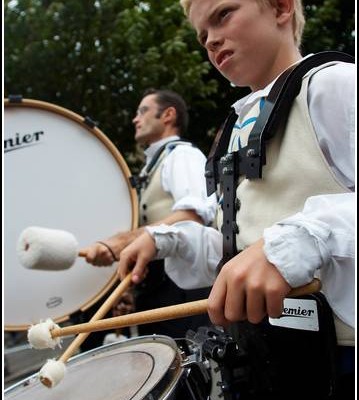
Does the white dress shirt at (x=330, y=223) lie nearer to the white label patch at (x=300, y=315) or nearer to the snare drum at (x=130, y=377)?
the white label patch at (x=300, y=315)

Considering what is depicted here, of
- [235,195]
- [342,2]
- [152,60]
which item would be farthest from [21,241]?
Result: [342,2]

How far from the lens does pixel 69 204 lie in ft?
7.47

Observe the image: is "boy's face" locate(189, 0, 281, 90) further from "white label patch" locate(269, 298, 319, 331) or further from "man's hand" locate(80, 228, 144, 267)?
"man's hand" locate(80, 228, 144, 267)

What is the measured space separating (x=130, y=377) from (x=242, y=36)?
64 centimetres

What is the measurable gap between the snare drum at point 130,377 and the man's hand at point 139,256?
0.22m

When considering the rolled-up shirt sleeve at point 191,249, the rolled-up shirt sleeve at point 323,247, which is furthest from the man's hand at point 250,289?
the rolled-up shirt sleeve at point 191,249

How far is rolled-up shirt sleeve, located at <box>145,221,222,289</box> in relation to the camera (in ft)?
4.28

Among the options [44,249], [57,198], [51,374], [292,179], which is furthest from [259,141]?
[57,198]

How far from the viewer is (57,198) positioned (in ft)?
7.43

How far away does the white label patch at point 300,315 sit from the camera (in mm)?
845

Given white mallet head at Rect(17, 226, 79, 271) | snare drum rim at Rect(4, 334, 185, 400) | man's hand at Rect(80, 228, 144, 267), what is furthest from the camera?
man's hand at Rect(80, 228, 144, 267)

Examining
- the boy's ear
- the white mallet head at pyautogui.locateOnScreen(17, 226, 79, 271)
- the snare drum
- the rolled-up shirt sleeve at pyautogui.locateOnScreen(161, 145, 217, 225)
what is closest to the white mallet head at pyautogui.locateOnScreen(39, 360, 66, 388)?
the snare drum

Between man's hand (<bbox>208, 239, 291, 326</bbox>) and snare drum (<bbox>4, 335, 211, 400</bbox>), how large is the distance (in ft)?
0.65

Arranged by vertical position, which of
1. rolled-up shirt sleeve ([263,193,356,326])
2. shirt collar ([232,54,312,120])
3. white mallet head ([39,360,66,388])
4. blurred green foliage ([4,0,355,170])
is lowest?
white mallet head ([39,360,66,388])
